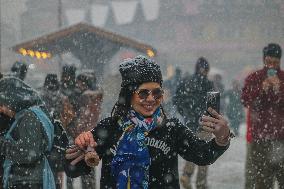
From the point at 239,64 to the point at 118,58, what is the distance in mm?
14016

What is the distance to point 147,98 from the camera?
107 inches

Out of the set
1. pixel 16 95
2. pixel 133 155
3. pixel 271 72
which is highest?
pixel 271 72

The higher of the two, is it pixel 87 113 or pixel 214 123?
pixel 87 113

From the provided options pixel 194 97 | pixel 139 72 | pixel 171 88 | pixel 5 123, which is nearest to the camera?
pixel 139 72

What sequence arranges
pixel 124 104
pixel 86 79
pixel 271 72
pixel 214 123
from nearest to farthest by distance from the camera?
1. pixel 214 123
2. pixel 124 104
3. pixel 271 72
4. pixel 86 79

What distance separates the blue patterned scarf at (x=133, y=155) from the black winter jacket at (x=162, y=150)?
5cm

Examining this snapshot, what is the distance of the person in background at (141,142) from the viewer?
2691 millimetres

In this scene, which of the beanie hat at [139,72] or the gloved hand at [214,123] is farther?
the beanie hat at [139,72]

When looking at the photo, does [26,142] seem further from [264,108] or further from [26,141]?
[264,108]

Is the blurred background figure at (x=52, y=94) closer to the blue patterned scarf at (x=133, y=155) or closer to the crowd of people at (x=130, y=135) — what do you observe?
the crowd of people at (x=130, y=135)

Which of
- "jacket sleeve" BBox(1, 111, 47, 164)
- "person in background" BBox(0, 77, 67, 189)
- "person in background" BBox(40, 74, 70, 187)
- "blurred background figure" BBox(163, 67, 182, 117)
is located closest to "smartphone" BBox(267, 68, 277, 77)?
"person in background" BBox(40, 74, 70, 187)

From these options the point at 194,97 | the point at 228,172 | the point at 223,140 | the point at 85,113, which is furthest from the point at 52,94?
the point at 228,172

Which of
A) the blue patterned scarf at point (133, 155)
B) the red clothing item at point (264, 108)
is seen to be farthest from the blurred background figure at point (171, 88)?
the blue patterned scarf at point (133, 155)

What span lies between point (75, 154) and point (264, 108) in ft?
11.5
